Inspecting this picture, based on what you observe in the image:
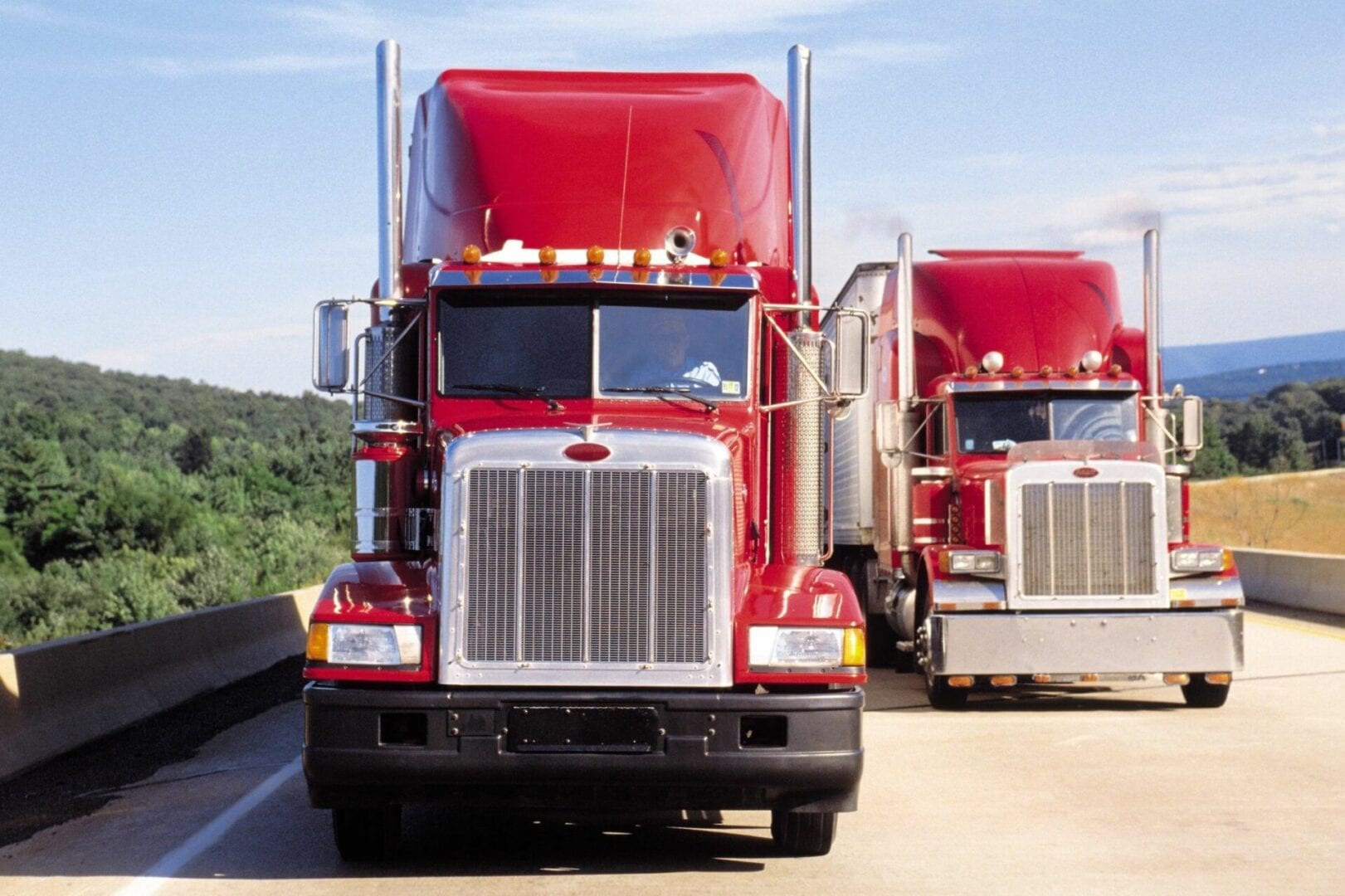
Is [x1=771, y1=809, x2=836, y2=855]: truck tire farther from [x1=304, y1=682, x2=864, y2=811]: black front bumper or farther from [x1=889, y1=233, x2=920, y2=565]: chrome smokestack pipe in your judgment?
[x1=889, y1=233, x2=920, y2=565]: chrome smokestack pipe

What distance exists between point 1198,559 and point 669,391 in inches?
279

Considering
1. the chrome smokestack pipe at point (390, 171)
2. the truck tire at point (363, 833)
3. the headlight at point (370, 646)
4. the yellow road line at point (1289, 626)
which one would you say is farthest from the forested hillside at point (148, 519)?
the headlight at point (370, 646)

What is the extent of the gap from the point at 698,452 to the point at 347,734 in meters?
1.96

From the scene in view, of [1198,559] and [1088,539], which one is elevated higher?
[1088,539]

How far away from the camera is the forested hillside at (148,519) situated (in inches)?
2670

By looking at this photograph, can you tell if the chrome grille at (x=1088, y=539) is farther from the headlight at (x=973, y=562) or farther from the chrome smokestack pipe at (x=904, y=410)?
the chrome smokestack pipe at (x=904, y=410)

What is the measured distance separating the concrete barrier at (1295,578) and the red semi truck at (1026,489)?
11851mm

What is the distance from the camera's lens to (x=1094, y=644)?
15.3m

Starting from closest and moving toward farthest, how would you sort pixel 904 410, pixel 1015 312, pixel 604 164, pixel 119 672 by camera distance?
pixel 604 164 → pixel 119 672 → pixel 904 410 → pixel 1015 312

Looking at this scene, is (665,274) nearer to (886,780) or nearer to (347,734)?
(347,734)

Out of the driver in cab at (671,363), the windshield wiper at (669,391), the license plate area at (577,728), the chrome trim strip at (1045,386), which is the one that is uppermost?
the chrome trim strip at (1045,386)

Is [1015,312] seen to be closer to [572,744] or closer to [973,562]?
[973,562]

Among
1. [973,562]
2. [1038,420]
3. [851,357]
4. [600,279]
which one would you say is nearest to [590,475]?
[600,279]

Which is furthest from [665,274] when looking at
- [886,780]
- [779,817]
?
[886,780]
